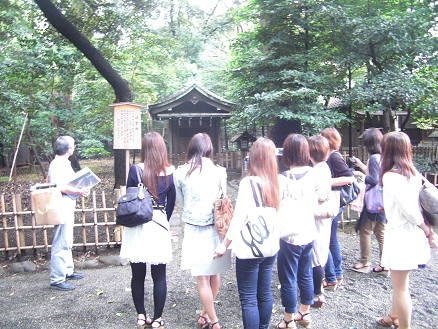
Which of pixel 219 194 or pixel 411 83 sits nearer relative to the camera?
pixel 219 194

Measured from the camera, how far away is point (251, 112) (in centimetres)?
771

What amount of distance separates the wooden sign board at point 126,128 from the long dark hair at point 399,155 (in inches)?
140

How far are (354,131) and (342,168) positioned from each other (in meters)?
16.9

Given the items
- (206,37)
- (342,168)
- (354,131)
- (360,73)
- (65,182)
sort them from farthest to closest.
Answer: (206,37) < (354,131) < (360,73) < (65,182) < (342,168)

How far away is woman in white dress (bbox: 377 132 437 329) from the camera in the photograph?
103 inches

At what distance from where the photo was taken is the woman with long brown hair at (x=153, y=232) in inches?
114

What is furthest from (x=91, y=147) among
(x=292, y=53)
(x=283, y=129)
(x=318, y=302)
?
(x=318, y=302)

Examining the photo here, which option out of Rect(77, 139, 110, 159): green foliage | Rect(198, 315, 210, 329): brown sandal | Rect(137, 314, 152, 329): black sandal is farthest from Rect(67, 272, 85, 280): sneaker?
Rect(77, 139, 110, 159): green foliage

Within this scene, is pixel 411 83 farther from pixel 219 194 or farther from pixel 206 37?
pixel 206 37

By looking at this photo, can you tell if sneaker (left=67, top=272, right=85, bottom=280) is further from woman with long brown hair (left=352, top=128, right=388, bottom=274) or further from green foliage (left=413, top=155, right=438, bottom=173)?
green foliage (left=413, top=155, right=438, bottom=173)

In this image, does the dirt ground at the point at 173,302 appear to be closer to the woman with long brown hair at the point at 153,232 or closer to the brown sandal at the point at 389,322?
the brown sandal at the point at 389,322

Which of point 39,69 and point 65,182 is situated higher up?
point 39,69

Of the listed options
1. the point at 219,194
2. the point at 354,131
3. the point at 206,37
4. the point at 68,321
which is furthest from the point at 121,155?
the point at 206,37

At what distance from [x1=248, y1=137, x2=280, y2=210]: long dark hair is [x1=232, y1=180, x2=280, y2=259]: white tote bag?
50 millimetres
